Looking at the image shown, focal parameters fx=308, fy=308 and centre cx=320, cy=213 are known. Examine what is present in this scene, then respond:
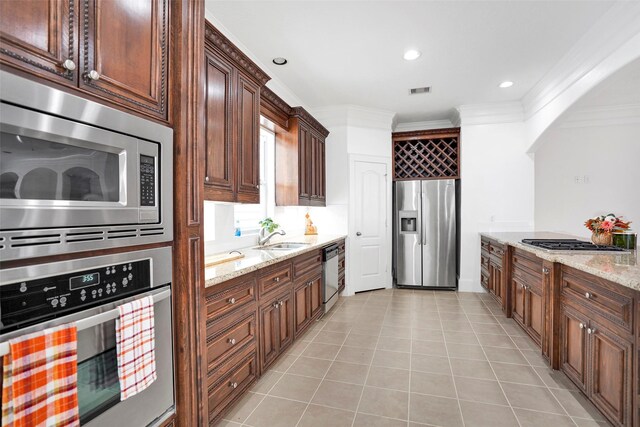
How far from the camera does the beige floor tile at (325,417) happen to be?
71.6 inches

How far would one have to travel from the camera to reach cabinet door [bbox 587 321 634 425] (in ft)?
5.01

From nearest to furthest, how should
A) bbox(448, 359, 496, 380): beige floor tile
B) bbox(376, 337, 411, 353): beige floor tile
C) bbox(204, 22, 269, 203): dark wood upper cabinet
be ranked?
bbox(204, 22, 269, 203): dark wood upper cabinet < bbox(448, 359, 496, 380): beige floor tile < bbox(376, 337, 411, 353): beige floor tile

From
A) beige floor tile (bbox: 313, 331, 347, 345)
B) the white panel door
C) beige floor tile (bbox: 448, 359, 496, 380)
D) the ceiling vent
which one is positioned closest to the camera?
beige floor tile (bbox: 448, 359, 496, 380)

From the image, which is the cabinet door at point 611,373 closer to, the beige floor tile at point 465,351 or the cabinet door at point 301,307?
the beige floor tile at point 465,351

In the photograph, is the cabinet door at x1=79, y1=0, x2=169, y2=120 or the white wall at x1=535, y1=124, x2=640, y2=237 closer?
the cabinet door at x1=79, y1=0, x2=169, y2=120

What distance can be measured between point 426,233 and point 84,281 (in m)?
4.61

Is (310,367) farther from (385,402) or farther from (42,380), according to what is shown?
(42,380)

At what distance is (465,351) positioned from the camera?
2.73 metres

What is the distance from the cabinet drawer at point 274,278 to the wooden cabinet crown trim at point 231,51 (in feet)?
5.11

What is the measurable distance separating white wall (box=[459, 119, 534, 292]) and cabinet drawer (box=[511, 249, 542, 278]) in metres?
1.44

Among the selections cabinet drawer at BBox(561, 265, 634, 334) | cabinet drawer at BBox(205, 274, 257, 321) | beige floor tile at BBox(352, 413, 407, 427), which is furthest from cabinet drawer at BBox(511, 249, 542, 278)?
cabinet drawer at BBox(205, 274, 257, 321)

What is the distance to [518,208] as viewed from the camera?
183 inches

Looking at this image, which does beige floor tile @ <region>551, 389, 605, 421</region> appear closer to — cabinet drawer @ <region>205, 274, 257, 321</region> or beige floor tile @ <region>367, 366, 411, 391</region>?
beige floor tile @ <region>367, 366, 411, 391</region>

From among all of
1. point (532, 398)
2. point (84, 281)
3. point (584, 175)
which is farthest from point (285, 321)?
point (584, 175)
